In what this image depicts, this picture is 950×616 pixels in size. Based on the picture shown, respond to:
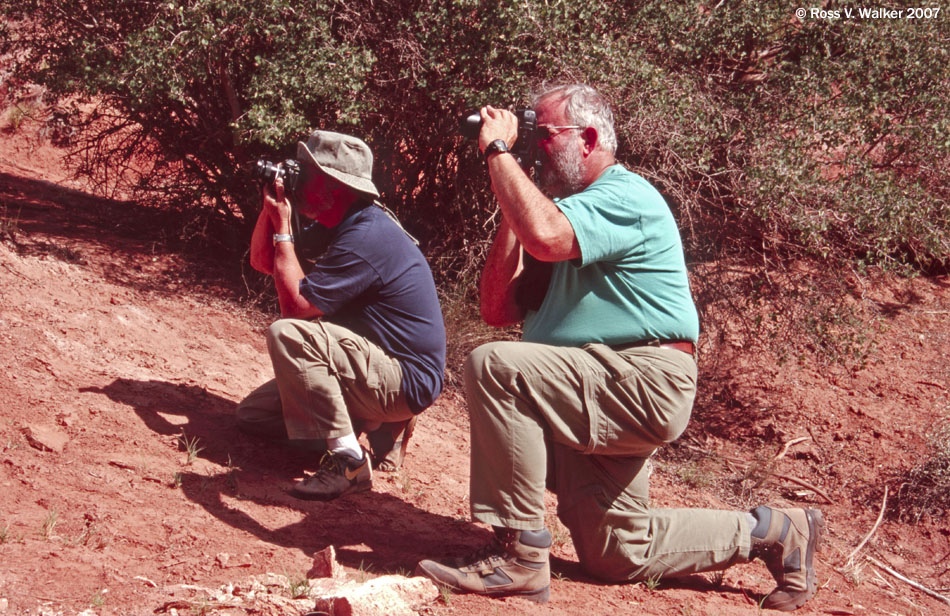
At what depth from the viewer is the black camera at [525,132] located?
133 inches

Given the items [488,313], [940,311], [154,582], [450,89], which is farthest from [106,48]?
[940,311]

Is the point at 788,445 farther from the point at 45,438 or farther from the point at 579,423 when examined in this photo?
the point at 45,438

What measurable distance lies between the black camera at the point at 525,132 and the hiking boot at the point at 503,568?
4.29 ft

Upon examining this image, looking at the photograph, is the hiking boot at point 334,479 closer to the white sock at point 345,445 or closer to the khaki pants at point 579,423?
the white sock at point 345,445

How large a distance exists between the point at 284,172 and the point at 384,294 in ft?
2.12

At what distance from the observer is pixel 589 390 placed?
3059 millimetres

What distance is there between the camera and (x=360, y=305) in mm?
3861

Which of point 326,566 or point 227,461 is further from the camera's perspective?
point 227,461

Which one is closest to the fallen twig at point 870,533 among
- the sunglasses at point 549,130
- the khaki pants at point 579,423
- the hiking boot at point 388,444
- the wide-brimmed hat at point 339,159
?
the khaki pants at point 579,423

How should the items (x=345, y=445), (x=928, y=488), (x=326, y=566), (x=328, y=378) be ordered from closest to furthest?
1. (x=326, y=566)
2. (x=328, y=378)
3. (x=345, y=445)
4. (x=928, y=488)

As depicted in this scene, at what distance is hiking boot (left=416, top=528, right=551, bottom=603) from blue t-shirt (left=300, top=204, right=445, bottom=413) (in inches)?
36.7

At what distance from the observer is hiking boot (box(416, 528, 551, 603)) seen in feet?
10.0

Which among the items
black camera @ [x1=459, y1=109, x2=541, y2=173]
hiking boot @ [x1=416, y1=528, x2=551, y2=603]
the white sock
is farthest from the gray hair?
the white sock

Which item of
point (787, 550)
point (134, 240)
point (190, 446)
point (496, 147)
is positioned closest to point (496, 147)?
point (496, 147)
